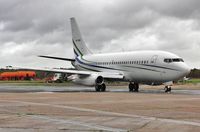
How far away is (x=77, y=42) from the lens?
163 ft

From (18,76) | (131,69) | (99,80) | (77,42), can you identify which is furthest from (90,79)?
(18,76)

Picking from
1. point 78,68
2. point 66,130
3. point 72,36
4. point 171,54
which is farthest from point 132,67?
point 66,130

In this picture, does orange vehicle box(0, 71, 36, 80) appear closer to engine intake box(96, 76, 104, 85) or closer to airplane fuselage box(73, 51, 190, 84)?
airplane fuselage box(73, 51, 190, 84)

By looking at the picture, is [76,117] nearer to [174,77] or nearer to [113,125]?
[113,125]

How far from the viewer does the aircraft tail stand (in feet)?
160

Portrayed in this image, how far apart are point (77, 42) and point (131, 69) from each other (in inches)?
485

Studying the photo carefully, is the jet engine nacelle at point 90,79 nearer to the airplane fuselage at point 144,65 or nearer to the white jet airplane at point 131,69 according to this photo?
the white jet airplane at point 131,69

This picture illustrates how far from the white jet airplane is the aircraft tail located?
1528 mm

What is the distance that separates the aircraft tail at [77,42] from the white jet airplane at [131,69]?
1.53 meters

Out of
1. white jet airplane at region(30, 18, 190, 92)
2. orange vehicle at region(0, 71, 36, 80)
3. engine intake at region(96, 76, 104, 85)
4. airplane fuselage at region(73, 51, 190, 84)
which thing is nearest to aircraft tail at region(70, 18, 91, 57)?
white jet airplane at region(30, 18, 190, 92)

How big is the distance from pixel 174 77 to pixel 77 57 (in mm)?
15867

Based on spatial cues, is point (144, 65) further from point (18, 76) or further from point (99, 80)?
point (18, 76)

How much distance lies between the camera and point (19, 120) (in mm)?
12969

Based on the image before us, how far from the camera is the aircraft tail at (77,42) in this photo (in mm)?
48812
